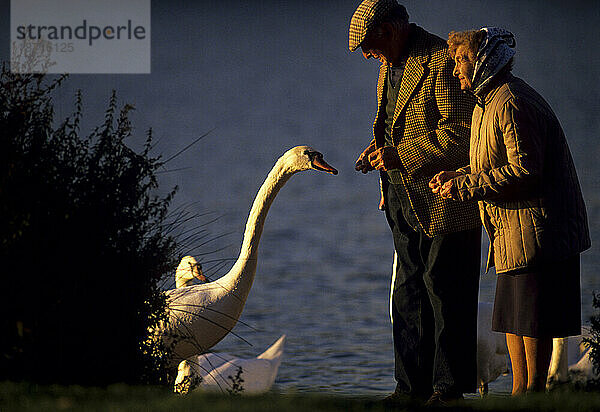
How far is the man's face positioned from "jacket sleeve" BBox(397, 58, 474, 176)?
306mm

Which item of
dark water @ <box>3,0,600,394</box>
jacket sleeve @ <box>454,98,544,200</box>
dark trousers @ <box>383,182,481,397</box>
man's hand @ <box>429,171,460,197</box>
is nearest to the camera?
jacket sleeve @ <box>454,98,544,200</box>

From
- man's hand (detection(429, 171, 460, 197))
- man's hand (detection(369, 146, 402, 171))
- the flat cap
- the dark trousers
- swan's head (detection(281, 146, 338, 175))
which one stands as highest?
the flat cap

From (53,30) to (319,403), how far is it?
26.1m

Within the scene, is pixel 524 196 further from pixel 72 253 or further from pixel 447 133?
pixel 72 253

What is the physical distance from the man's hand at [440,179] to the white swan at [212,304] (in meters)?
1.57

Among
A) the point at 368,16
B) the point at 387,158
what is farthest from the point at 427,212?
the point at 368,16

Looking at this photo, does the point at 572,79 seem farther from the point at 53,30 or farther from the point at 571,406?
the point at 571,406

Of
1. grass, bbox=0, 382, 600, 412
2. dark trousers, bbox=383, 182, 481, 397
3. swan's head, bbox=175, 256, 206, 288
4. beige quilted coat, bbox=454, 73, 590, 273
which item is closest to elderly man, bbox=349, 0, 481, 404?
dark trousers, bbox=383, 182, 481, 397

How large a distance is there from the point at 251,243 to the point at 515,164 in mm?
2707

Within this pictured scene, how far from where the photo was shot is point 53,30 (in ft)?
94.3

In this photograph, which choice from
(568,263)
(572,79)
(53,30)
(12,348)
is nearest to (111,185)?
(12,348)

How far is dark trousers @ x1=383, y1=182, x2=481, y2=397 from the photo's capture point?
16.2ft

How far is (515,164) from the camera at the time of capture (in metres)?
4.39

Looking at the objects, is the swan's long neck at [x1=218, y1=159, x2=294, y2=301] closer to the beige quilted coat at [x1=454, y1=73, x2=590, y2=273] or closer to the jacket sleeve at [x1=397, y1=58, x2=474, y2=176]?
the jacket sleeve at [x1=397, y1=58, x2=474, y2=176]
